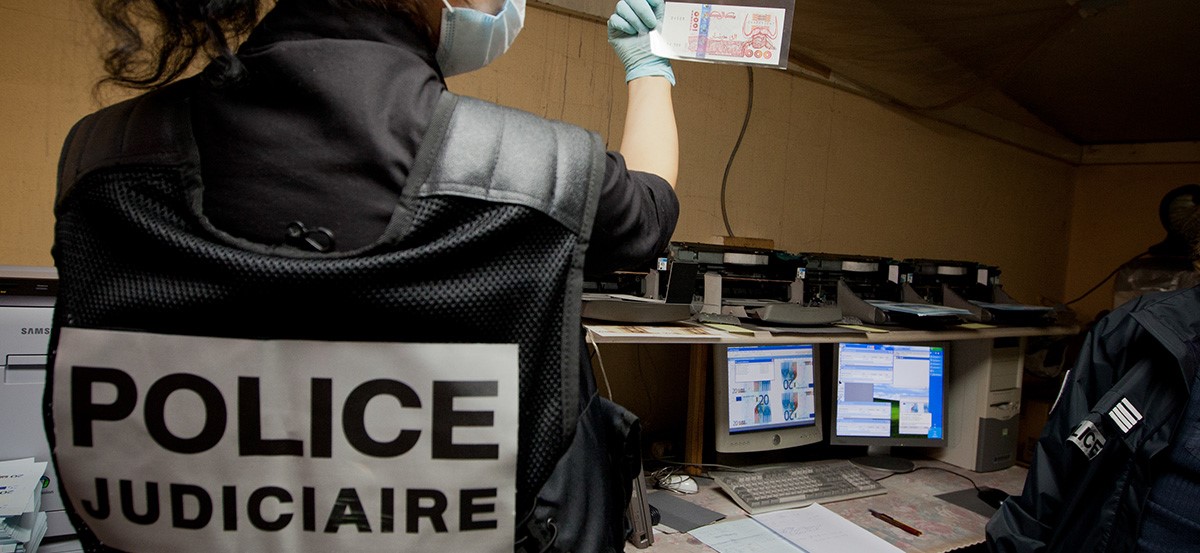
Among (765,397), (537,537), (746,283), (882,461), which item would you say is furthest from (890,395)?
(537,537)

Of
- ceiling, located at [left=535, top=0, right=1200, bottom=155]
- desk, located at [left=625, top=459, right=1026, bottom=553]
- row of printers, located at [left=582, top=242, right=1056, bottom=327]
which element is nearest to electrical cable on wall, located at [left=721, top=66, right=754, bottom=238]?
ceiling, located at [left=535, top=0, right=1200, bottom=155]

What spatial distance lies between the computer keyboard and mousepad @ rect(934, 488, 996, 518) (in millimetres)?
204

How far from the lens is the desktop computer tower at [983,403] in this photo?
215 centimetres

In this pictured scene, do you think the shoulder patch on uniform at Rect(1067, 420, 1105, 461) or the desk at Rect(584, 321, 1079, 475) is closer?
the shoulder patch on uniform at Rect(1067, 420, 1105, 461)

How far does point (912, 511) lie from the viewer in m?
1.77

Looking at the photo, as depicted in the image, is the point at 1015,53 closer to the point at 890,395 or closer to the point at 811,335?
the point at 890,395

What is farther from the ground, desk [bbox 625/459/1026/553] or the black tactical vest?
the black tactical vest

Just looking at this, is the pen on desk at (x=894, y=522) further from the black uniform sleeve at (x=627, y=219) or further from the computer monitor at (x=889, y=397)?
the black uniform sleeve at (x=627, y=219)

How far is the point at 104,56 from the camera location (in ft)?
2.10

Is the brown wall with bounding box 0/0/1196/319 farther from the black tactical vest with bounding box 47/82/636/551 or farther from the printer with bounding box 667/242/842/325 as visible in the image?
the black tactical vest with bounding box 47/82/636/551

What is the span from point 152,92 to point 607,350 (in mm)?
1599

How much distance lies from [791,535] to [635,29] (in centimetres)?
119

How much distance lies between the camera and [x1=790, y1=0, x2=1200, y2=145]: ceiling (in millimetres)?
2193

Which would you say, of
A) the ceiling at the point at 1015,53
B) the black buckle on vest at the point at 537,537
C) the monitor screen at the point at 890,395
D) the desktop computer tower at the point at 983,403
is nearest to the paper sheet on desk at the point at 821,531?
the monitor screen at the point at 890,395
